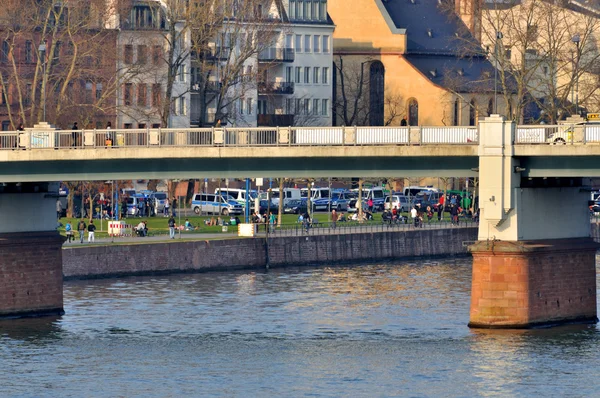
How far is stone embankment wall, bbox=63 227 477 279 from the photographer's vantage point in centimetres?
9781

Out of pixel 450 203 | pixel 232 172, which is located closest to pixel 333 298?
pixel 232 172

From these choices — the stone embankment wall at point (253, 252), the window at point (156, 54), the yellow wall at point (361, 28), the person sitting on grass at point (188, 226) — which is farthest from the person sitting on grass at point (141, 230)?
the yellow wall at point (361, 28)

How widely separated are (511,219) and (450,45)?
326 ft

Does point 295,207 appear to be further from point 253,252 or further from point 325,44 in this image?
point 325,44

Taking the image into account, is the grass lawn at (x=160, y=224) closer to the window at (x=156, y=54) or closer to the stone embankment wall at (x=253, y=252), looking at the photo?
the stone embankment wall at (x=253, y=252)

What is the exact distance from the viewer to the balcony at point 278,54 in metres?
160

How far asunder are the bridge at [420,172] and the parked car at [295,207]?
56.8m

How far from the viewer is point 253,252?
107500 millimetres

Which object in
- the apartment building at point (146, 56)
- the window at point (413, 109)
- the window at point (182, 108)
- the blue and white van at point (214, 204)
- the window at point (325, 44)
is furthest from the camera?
the window at point (413, 109)

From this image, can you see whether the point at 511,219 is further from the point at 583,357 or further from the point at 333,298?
the point at 333,298

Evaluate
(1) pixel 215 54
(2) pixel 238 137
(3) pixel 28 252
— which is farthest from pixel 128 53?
(2) pixel 238 137

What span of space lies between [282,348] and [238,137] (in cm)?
927

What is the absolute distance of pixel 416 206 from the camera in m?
134

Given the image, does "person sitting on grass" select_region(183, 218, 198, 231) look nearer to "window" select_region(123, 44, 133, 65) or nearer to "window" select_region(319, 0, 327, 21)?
"window" select_region(123, 44, 133, 65)
